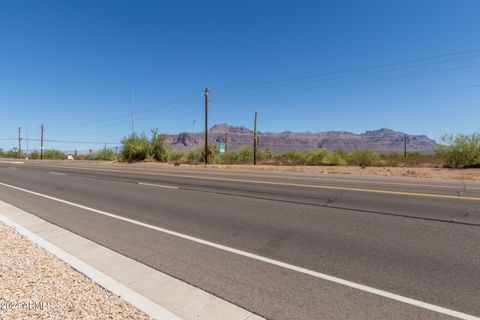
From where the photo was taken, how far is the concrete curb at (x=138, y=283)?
3.19 metres

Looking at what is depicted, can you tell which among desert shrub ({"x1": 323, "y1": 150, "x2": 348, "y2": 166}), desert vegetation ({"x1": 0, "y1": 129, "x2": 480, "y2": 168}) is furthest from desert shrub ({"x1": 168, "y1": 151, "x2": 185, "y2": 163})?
desert shrub ({"x1": 323, "y1": 150, "x2": 348, "y2": 166})

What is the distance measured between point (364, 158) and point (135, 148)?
30618 mm

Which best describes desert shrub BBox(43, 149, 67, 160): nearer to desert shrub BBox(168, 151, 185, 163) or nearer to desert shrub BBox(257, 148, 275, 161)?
desert shrub BBox(168, 151, 185, 163)

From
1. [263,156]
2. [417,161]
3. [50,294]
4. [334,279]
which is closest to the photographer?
[50,294]

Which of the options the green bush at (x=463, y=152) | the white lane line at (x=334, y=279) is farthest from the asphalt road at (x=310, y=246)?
the green bush at (x=463, y=152)

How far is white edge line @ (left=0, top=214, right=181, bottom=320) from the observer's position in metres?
3.10

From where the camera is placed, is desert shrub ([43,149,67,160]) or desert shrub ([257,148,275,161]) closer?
desert shrub ([257,148,275,161])

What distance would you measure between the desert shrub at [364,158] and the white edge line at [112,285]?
32.9 metres

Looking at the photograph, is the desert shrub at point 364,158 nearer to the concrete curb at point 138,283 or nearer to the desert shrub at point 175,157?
the desert shrub at point 175,157

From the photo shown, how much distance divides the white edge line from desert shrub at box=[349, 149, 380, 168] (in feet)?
108

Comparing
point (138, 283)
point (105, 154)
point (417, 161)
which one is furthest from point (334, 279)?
point (105, 154)

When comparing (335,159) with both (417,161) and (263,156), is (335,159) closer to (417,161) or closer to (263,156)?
(417,161)

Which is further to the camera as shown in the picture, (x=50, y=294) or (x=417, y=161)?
(x=417, y=161)

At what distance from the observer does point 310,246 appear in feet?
17.3
